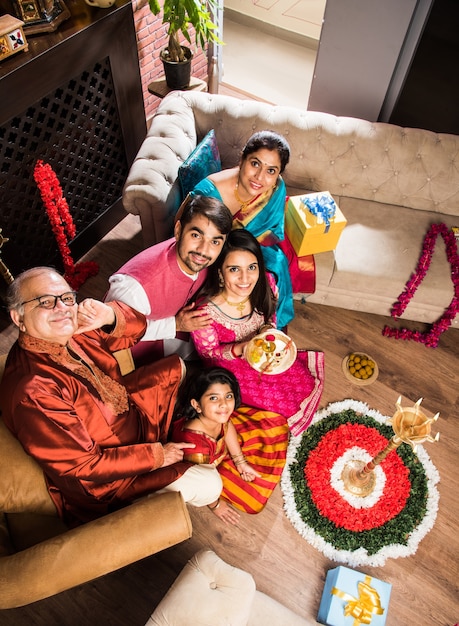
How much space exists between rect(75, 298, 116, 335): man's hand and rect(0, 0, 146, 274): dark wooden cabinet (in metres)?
1.18

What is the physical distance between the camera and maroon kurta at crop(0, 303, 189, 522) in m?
1.68

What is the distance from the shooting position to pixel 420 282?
8.89ft

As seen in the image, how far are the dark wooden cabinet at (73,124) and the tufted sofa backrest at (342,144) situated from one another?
1.41 ft

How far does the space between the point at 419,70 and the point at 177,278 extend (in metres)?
2.24

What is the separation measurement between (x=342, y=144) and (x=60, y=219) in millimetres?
1860

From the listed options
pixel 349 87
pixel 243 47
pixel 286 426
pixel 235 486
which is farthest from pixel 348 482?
pixel 243 47

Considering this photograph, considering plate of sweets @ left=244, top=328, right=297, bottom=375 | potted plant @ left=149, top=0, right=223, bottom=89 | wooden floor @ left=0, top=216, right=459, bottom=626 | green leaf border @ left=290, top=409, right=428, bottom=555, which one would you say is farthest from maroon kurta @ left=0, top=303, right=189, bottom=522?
potted plant @ left=149, top=0, right=223, bottom=89

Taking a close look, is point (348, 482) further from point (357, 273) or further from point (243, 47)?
point (243, 47)

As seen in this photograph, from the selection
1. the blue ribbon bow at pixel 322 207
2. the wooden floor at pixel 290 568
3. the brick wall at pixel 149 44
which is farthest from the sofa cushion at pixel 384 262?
the brick wall at pixel 149 44

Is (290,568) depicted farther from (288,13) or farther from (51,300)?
(288,13)

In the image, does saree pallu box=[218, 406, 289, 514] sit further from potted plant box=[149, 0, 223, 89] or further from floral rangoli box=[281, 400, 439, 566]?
potted plant box=[149, 0, 223, 89]

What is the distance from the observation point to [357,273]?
2.74 m

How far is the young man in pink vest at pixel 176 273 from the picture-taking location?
6.81ft

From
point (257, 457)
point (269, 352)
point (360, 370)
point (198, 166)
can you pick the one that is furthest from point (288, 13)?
point (257, 457)
